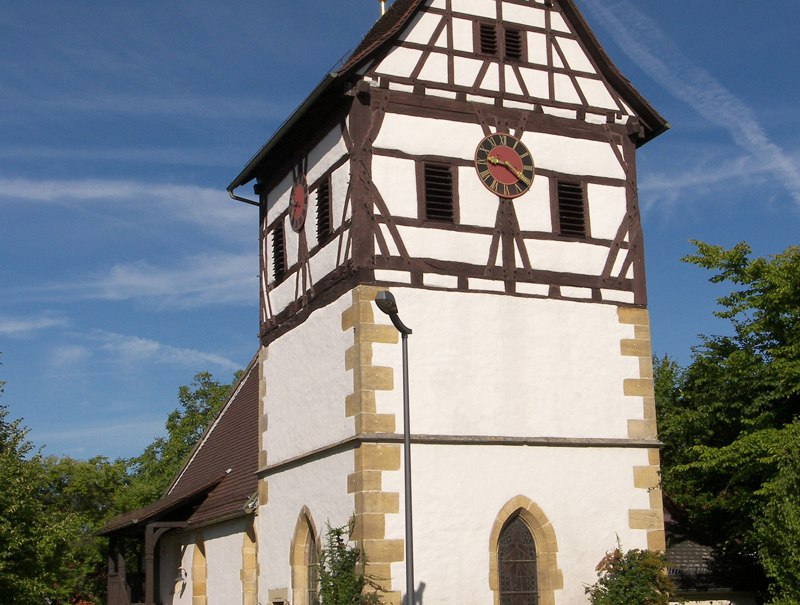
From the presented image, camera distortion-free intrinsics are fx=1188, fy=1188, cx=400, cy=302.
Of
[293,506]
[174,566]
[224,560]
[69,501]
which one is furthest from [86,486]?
[293,506]

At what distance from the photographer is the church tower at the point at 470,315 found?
1708 cm

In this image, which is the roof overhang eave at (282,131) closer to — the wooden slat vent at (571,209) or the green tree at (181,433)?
the wooden slat vent at (571,209)

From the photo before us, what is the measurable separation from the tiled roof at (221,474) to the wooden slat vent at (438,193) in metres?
6.56

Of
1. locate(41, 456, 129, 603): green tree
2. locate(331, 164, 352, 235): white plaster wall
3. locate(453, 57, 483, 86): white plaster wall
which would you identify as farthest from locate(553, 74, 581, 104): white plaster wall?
locate(41, 456, 129, 603): green tree

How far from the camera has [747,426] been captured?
1933 cm

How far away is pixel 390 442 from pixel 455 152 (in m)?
4.80

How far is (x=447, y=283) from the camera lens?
704 inches

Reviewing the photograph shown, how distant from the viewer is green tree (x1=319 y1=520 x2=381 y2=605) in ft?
52.7

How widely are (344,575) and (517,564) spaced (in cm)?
271

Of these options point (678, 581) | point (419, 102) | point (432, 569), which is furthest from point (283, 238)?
point (678, 581)

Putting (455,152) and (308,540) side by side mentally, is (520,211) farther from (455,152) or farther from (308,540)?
(308,540)

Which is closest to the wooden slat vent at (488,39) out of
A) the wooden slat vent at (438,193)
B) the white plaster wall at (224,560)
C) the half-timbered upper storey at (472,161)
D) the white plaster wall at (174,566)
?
the half-timbered upper storey at (472,161)

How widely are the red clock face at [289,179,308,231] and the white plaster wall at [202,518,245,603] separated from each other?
557cm

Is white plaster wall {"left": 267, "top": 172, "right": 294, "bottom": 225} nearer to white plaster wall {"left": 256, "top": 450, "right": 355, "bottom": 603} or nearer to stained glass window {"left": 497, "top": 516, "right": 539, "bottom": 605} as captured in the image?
white plaster wall {"left": 256, "top": 450, "right": 355, "bottom": 603}
